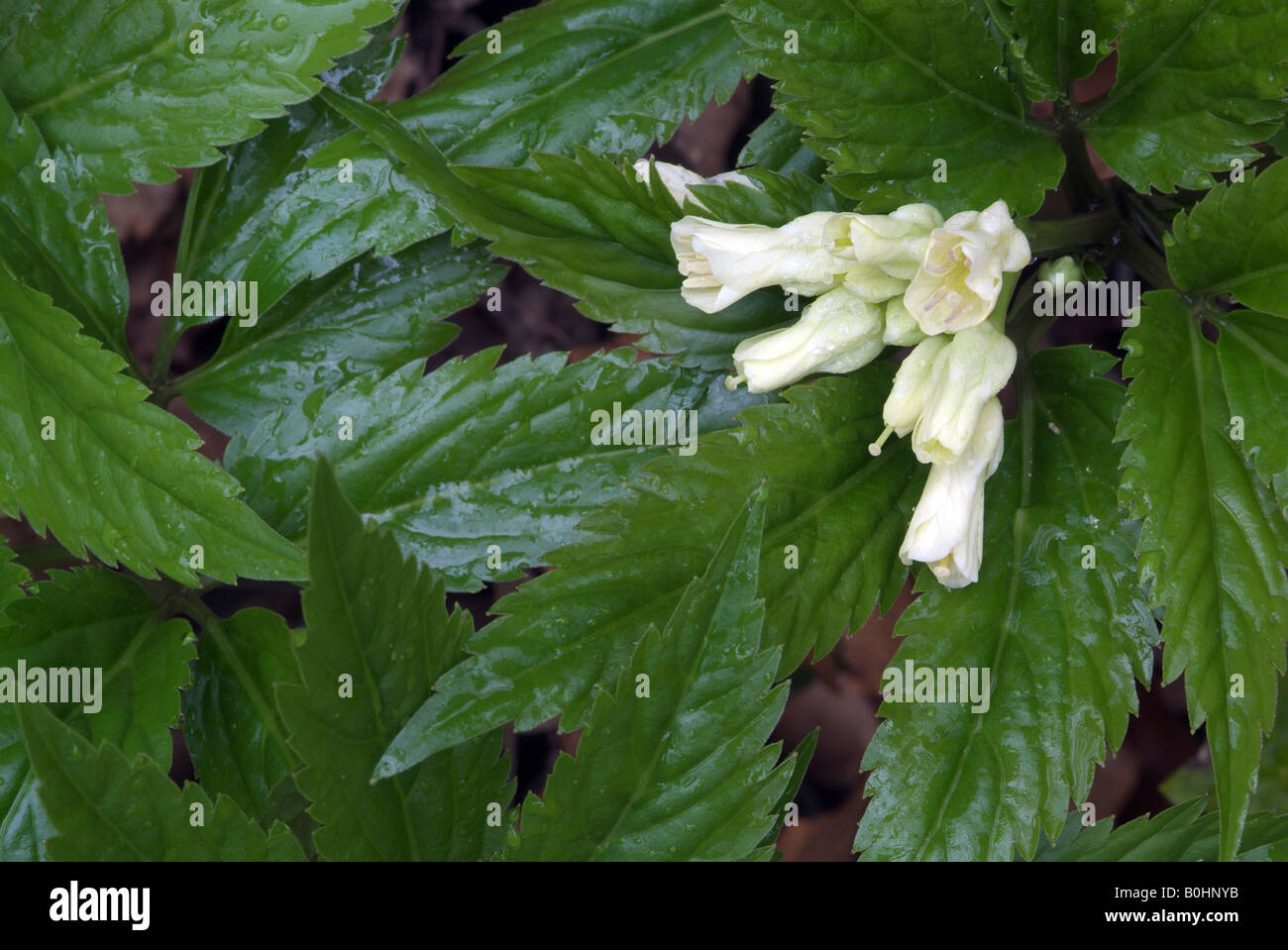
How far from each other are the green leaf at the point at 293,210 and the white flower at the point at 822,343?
0.36 m

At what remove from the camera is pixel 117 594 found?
3.48 feet

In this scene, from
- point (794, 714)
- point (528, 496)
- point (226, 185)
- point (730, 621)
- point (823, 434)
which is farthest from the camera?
point (794, 714)

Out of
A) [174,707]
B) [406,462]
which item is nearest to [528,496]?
[406,462]

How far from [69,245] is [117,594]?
1.09 ft

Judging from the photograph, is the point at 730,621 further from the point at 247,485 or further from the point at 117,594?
the point at 117,594

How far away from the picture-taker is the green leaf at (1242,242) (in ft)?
2.54

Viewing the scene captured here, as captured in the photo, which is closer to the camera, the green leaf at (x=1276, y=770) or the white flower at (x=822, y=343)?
Answer: the white flower at (x=822, y=343)

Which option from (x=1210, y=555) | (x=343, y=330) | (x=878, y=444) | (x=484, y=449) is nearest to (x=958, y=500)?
(x=878, y=444)

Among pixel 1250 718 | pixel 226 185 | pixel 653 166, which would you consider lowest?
pixel 1250 718

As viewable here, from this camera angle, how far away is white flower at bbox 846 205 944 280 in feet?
2.47

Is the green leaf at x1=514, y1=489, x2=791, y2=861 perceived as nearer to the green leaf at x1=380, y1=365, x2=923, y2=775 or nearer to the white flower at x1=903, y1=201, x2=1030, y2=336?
the green leaf at x1=380, y1=365, x2=923, y2=775

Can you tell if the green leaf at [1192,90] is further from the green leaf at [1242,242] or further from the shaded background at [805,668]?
the shaded background at [805,668]

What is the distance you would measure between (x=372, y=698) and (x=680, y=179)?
0.48 meters

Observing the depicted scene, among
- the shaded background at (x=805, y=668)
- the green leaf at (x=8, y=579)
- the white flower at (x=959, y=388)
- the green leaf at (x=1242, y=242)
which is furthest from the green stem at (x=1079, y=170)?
the green leaf at (x=8, y=579)
